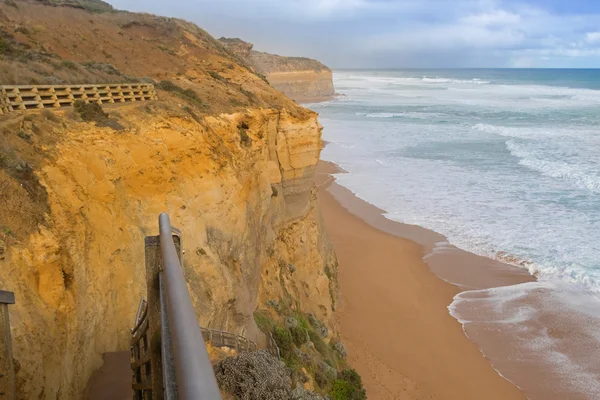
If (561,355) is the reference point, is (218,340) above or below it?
above

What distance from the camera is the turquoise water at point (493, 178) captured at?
2202 cm

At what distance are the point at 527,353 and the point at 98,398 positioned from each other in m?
12.9

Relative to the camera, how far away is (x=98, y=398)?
6750 millimetres

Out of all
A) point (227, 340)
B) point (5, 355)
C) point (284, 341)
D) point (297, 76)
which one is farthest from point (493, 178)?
point (297, 76)

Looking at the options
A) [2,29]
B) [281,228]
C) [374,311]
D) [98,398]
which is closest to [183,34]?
[2,29]

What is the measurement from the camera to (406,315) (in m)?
17.1

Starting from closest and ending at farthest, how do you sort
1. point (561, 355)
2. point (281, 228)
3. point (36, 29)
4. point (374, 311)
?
point (561, 355) → point (281, 228) → point (374, 311) → point (36, 29)

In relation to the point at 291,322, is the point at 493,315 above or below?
below

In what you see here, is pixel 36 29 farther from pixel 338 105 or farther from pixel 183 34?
pixel 338 105

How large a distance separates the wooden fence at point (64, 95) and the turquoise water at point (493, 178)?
1599cm

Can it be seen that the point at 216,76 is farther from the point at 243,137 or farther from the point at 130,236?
the point at 130,236

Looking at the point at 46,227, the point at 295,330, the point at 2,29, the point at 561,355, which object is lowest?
the point at 561,355

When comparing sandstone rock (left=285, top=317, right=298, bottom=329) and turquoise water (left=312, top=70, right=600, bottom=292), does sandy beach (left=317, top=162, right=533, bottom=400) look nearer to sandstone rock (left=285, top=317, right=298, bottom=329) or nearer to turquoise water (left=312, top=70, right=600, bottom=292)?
turquoise water (left=312, top=70, right=600, bottom=292)

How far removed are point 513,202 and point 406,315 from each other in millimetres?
13494
